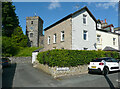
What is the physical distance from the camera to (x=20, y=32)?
33.1 m

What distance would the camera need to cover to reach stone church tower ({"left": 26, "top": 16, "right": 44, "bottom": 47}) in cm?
4005

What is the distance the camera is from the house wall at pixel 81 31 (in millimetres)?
17719

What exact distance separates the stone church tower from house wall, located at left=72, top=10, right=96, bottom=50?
24.4m

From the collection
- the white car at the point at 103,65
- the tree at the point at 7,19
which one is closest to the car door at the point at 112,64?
the white car at the point at 103,65

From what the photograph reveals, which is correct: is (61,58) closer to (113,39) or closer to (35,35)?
(113,39)

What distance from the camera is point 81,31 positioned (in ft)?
60.9

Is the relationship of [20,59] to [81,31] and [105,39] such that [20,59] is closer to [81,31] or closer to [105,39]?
[81,31]

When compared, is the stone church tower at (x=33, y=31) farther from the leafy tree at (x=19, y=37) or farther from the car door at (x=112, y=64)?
the car door at (x=112, y=64)

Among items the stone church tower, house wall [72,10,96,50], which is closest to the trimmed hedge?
house wall [72,10,96,50]

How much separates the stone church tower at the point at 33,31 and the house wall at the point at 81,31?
24.4m

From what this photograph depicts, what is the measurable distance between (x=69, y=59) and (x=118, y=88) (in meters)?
5.34

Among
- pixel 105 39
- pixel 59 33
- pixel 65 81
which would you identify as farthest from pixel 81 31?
pixel 65 81

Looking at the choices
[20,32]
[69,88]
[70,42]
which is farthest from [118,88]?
[20,32]

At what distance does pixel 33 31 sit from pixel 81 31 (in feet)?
86.0
